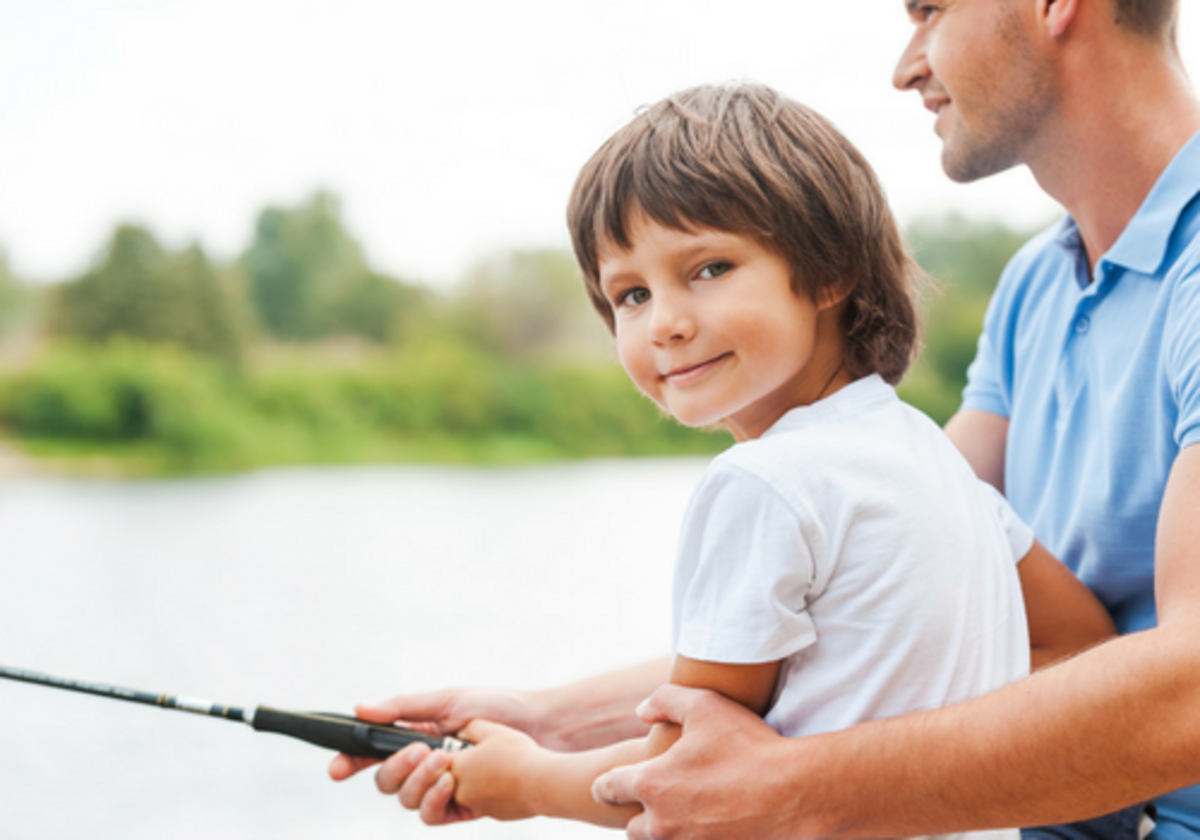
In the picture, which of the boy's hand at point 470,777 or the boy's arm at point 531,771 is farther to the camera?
the boy's hand at point 470,777

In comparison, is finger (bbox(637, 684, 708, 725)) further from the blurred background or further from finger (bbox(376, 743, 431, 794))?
the blurred background

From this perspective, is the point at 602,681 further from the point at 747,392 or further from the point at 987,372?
the point at 987,372

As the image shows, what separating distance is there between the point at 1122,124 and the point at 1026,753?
0.63 m

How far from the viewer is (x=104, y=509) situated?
6730 millimetres

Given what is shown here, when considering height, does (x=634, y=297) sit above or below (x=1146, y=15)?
below

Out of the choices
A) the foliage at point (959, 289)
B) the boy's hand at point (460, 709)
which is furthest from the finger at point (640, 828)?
the foliage at point (959, 289)

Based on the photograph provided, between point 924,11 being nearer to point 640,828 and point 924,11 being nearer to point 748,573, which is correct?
point 748,573

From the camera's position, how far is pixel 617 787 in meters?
0.76

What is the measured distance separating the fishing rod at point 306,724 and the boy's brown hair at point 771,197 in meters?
0.47

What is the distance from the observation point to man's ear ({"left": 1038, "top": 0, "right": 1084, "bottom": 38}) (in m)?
0.97

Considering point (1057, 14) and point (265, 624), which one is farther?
point (265, 624)

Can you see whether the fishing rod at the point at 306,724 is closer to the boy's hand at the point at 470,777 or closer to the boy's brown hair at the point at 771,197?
the boy's hand at the point at 470,777

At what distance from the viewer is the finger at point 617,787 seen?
75 cm

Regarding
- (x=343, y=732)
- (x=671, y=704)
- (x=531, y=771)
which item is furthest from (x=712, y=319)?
(x=343, y=732)
